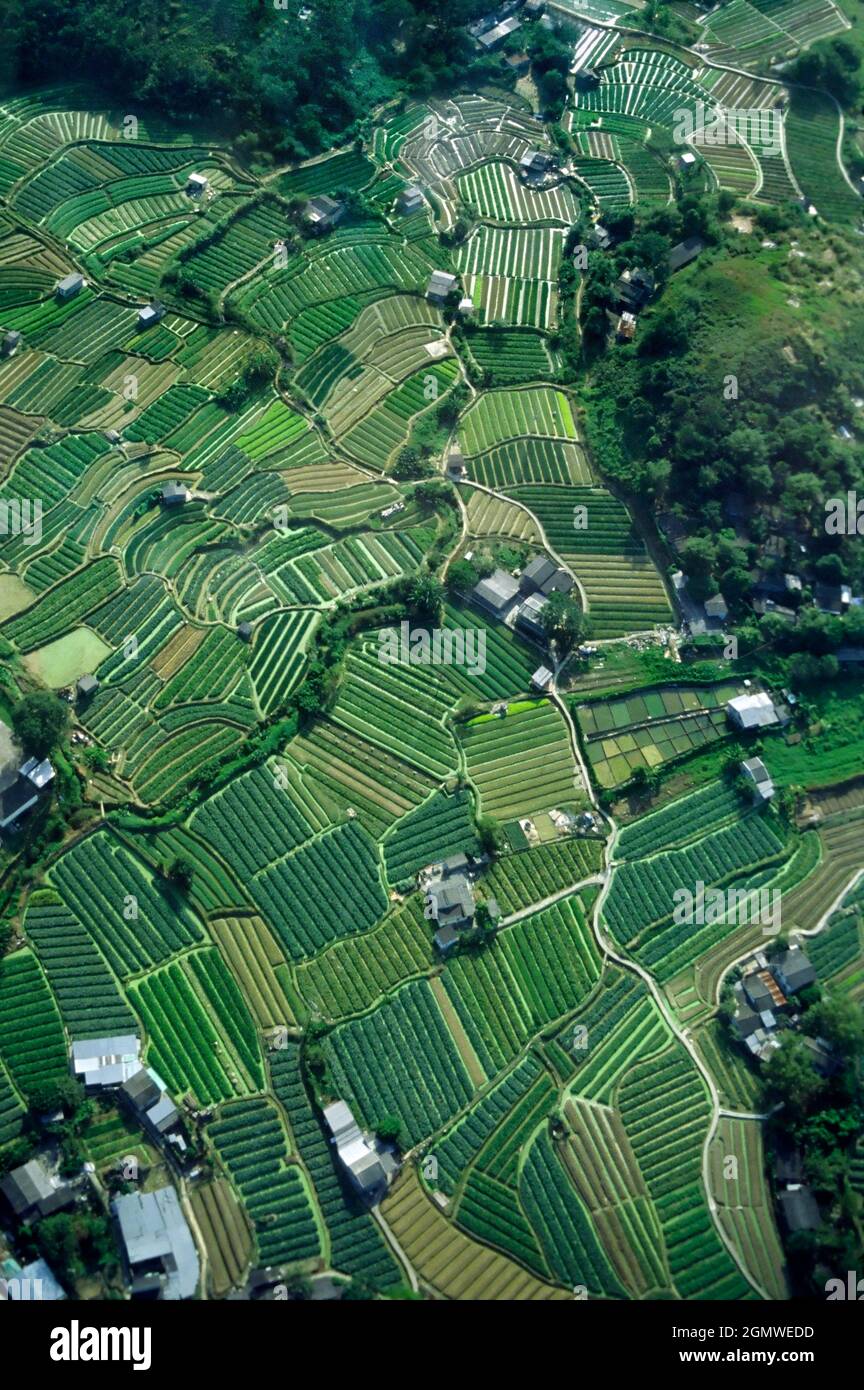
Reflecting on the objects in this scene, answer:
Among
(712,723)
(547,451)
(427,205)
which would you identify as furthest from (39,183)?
(712,723)

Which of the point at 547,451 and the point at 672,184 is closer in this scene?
the point at 547,451

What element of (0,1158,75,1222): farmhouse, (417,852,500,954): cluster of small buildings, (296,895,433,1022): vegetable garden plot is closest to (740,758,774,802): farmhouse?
(417,852,500,954): cluster of small buildings

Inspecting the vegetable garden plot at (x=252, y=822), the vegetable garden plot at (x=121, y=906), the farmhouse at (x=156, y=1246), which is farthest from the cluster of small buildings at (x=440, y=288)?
the farmhouse at (x=156, y=1246)

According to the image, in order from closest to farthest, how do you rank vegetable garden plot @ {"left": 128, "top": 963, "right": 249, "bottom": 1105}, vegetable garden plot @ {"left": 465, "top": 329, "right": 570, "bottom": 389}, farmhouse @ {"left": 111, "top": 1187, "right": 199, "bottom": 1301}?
farmhouse @ {"left": 111, "top": 1187, "right": 199, "bottom": 1301}
vegetable garden plot @ {"left": 128, "top": 963, "right": 249, "bottom": 1105}
vegetable garden plot @ {"left": 465, "top": 329, "right": 570, "bottom": 389}

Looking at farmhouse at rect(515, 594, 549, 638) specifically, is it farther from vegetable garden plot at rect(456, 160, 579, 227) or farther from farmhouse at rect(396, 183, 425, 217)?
farmhouse at rect(396, 183, 425, 217)

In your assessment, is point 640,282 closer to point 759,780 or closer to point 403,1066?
point 759,780

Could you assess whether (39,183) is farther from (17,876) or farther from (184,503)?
(17,876)
